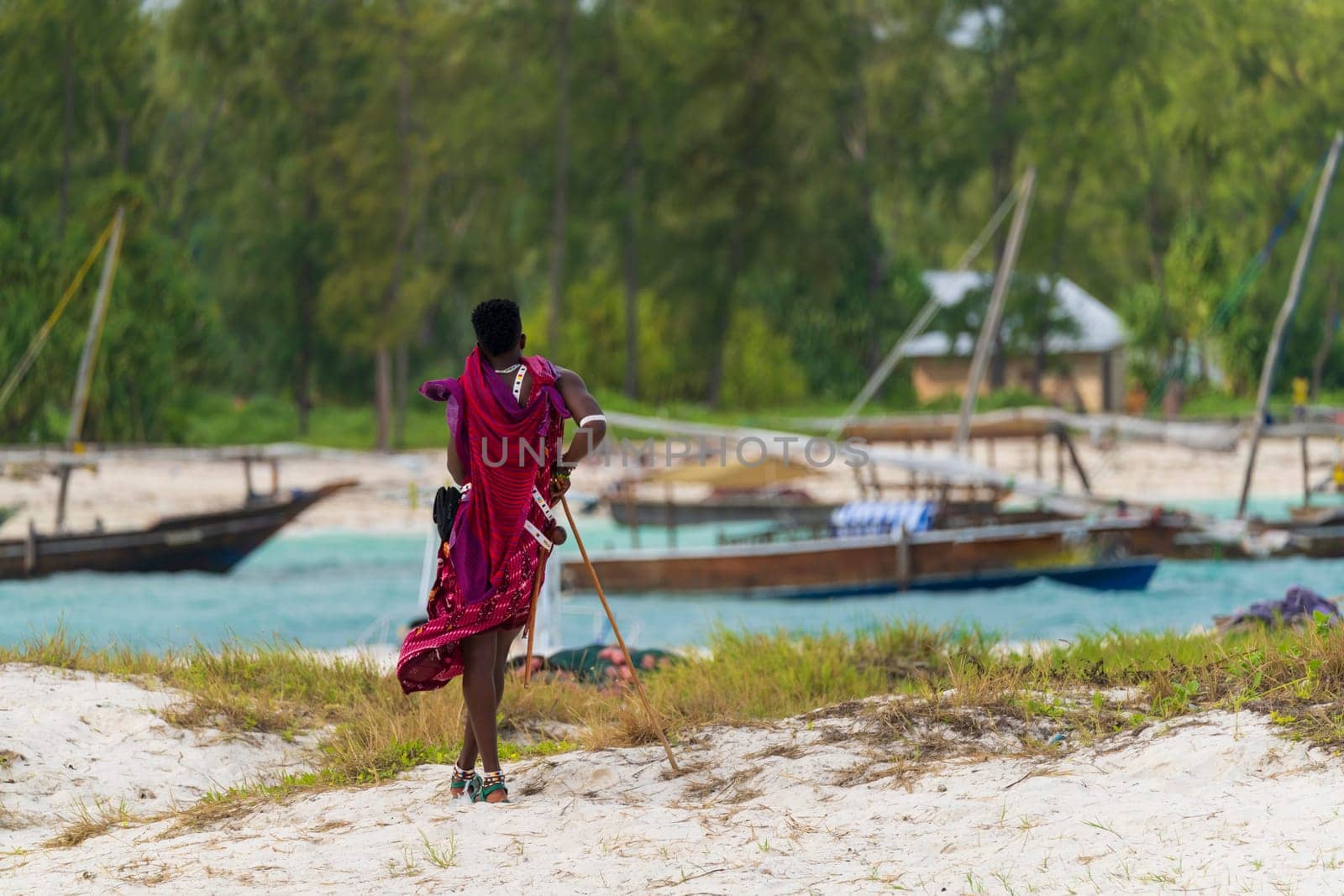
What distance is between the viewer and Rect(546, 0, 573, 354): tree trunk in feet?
139

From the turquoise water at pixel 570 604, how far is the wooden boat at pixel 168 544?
22 cm

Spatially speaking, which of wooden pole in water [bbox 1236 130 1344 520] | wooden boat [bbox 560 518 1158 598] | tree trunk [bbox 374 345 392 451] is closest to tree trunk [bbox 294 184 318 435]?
tree trunk [bbox 374 345 392 451]

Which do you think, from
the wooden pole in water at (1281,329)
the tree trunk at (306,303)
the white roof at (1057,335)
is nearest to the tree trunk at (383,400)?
the tree trunk at (306,303)

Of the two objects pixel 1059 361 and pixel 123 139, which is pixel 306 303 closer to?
pixel 123 139

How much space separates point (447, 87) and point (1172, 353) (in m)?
23.9

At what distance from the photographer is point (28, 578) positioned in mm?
23391

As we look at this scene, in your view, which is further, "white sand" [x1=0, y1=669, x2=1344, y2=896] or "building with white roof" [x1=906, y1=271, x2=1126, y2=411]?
"building with white roof" [x1=906, y1=271, x2=1126, y2=411]

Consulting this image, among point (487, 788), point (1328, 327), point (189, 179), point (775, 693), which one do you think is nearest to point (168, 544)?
point (775, 693)

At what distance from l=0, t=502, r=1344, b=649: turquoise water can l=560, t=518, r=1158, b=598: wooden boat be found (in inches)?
10.1

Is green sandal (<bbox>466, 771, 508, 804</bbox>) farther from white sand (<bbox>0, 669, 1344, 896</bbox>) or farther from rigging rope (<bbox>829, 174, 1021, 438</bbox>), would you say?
rigging rope (<bbox>829, 174, 1021, 438</bbox>)

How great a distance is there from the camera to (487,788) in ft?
21.9

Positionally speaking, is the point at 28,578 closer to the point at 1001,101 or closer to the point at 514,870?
the point at 514,870

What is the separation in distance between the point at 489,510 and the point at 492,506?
0.07 feet

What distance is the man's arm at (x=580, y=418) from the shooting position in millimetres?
6531
